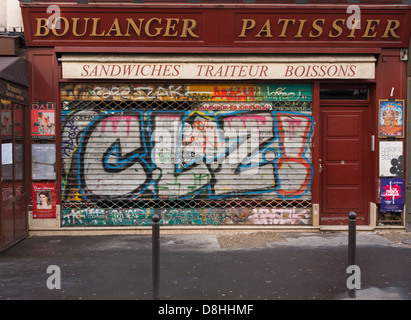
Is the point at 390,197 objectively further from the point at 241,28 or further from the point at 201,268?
the point at 201,268

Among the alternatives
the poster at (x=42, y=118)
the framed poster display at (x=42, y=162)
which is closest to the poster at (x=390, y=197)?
the framed poster display at (x=42, y=162)

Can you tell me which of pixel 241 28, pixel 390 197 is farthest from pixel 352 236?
pixel 241 28

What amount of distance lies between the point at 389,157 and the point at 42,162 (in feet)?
22.8

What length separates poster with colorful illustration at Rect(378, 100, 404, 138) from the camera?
9.98 metres

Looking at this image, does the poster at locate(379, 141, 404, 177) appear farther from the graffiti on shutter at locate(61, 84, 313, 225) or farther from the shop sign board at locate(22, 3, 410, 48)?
the shop sign board at locate(22, 3, 410, 48)

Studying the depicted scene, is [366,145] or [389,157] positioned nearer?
[389,157]

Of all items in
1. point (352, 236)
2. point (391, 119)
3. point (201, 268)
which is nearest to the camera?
point (352, 236)

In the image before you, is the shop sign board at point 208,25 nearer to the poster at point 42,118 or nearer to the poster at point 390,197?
the poster at point 42,118

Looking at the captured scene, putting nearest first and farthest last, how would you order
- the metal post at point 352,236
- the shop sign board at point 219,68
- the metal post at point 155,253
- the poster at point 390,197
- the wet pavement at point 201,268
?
the metal post at point 155,253 → the metal post at point 352,236 → the wet pavement at point 201,268 → the shop sign board at point 219,68 → the poster at point 390,197

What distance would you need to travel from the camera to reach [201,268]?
736cm

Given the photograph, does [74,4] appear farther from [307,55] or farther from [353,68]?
[353,68]

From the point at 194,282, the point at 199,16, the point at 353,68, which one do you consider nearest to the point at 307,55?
the point at 353,68

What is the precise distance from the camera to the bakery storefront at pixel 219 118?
9.70m

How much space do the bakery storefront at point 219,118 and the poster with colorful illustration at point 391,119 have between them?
0.07ft
